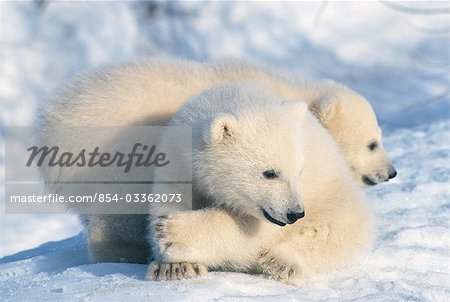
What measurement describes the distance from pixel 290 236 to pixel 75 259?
59.0 inches

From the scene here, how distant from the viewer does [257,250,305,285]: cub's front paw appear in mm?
4129

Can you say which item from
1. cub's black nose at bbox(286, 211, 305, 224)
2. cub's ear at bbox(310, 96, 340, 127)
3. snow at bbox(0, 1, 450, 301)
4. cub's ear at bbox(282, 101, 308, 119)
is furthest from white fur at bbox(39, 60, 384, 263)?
cub's black nose at bbox(286, 211, 305, 224)

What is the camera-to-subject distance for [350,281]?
4.27 meters

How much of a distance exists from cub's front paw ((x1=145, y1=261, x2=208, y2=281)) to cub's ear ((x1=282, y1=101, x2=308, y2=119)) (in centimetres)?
92

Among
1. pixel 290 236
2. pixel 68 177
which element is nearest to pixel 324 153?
pixel 290 236

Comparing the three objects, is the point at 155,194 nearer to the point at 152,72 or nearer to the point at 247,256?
the point at 247,256

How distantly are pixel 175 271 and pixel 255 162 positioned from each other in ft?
2.13

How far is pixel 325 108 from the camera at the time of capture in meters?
5.80

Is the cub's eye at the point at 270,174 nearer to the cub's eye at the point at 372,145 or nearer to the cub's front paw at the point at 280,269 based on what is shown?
the cub's front paw at the point at 280,269

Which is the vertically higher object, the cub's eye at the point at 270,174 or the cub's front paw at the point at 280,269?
the cub's eye at the point at 270,174

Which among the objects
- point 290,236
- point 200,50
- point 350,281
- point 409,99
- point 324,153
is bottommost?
point 350,281

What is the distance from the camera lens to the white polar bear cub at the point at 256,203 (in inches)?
163

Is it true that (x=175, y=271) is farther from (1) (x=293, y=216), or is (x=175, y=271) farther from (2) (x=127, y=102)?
(2) (x=127, y=102)

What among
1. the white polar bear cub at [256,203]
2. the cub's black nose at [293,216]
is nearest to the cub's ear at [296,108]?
the white polar bear cub at [256,203]
